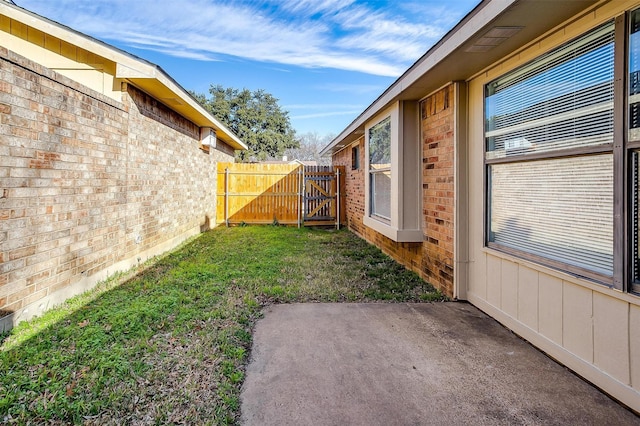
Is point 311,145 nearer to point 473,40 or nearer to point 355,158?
point 355,158

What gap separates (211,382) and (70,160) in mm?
2895

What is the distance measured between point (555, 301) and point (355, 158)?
7105 millimetres

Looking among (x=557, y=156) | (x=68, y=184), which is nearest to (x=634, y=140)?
(x=557, y=156)

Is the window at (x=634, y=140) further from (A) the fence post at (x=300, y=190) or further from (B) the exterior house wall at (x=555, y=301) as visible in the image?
(A) the fence post at (x=300, y=190)

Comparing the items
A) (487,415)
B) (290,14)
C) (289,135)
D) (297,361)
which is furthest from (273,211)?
(289,135)

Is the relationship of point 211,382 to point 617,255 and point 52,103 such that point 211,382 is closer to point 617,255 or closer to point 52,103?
point 617,255

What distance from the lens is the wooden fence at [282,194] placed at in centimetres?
1074

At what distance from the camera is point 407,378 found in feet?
7.25

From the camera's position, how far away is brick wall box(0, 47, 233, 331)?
2.75m

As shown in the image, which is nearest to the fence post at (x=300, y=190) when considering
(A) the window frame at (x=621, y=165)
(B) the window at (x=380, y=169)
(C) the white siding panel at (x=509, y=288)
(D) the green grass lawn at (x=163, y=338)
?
(B) the window at (x=380, y=169)

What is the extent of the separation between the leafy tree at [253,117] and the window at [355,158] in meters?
17.2

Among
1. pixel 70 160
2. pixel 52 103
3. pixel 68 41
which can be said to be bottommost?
pixel 70 160

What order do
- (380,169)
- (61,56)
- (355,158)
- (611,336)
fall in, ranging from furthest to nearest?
(355,158)
(380,169)
(61,56)
(611,336)

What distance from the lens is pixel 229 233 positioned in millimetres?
8875
